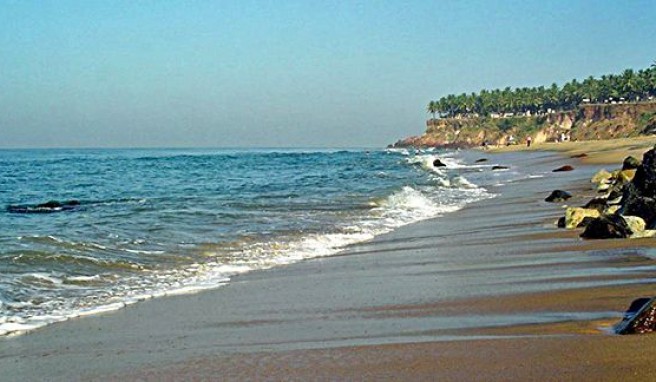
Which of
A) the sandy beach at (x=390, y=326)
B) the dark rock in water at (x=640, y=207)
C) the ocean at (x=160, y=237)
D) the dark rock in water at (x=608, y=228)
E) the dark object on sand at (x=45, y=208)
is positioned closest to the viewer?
the sandy beach at (x=390, y=326)

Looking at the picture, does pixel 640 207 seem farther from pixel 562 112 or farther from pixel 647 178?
pixel 562 112

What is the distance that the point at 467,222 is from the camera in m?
15.9

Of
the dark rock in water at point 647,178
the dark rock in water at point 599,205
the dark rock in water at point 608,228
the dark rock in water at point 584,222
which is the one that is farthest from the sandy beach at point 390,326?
the dark rock in water at point 599,205

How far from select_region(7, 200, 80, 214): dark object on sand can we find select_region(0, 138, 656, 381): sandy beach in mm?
13533

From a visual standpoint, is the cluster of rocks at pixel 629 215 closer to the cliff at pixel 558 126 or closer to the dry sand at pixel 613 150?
the dry sand at pixel 613 150

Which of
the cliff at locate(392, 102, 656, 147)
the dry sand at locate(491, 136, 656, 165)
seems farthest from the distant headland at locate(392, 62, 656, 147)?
the dry sand at locate(491, 136, 656, 165)

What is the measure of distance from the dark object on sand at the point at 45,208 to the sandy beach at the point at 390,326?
44.4 feet

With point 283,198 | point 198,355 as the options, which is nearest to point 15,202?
point 283,198

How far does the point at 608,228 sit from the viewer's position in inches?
403

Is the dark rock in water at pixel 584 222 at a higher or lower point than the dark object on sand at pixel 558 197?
higher

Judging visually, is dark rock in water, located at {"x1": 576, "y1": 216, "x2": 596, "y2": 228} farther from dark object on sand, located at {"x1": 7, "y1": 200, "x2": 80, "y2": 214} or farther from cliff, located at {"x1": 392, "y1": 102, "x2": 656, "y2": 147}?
cliff, located at {"x1": 392, "y1": 102, "x2": 656, "y2": 147}

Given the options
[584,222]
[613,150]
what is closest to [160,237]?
[584,222]

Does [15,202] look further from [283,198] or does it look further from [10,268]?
[10,268]

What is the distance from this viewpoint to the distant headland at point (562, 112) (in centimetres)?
13312
